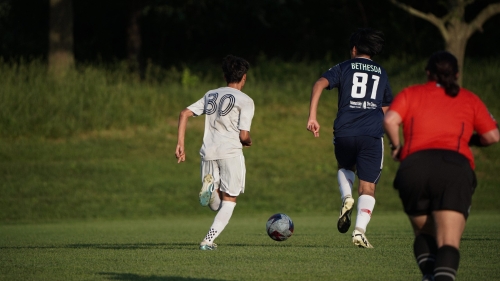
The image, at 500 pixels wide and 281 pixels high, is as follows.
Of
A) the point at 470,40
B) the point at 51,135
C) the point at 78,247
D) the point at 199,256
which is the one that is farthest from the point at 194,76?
the point at 199,256

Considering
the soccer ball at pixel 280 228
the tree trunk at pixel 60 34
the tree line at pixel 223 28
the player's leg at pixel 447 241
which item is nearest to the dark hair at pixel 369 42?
the soccer ball at pixel 280 228

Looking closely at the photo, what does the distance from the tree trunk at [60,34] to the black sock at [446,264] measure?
22.7 metres

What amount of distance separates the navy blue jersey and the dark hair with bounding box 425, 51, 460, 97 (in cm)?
329

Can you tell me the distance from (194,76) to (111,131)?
16.0ft

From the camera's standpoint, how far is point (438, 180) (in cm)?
530

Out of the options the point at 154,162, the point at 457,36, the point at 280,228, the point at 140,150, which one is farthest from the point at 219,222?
the point at 457,36

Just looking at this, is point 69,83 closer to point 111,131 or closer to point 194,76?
point 111,131

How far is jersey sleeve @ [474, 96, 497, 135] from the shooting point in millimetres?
5469

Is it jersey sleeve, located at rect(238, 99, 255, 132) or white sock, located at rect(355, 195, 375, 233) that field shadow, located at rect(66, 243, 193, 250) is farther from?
white sock, located at rect(355, 195, 375, 233)

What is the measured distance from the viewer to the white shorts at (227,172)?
8.77 meters

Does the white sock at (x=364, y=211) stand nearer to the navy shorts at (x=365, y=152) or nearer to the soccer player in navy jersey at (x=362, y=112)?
the soccer player in navy jersey at (x=362, y=112)

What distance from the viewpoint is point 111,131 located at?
24.3 metres

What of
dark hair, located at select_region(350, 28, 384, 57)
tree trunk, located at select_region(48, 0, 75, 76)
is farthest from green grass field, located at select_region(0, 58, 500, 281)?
dark hair, located at select_region(350, 28, 384, 57)

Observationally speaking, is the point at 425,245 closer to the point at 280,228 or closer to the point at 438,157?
the point at 438,157
